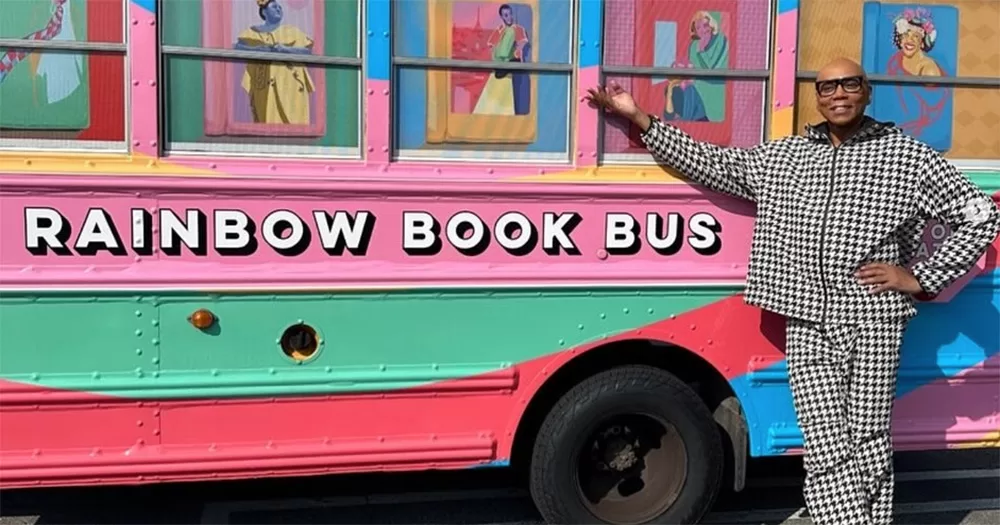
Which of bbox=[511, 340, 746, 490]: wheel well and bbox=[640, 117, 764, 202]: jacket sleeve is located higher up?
bbox=[640, 117, 764, 202]: jacket sleeve

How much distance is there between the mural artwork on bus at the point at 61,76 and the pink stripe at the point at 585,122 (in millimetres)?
1434

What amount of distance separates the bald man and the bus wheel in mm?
381

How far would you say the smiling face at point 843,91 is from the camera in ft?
9.98

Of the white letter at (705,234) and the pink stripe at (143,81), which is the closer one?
the pink stripe at (143,81)

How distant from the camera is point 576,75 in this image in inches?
125

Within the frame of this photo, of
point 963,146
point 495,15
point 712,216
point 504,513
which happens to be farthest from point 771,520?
point 495,15

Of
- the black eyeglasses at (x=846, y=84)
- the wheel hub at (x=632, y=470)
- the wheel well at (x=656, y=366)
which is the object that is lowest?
the wheel hub at (x=632, y=470)

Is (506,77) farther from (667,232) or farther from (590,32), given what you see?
(667,232)

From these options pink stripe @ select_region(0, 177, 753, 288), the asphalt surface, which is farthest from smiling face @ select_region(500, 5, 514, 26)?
the asphalt surface

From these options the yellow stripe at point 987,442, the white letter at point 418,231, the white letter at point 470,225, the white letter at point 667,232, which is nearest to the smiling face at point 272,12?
the white letter at point 418,231

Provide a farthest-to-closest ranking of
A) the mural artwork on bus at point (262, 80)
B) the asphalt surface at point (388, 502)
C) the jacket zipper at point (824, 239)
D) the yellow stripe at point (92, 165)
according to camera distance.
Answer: the asphalt surface at point (388, 502) → the jacket zipper at point (824, 239) → the mural artwork on bus at point (262, 80) → the yellow stripe at point (92, 165)

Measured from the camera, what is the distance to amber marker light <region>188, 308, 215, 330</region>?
2965 millimetres

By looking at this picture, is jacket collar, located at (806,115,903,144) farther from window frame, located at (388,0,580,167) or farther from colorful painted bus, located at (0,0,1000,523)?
window frame, located at (388,0,580,167)

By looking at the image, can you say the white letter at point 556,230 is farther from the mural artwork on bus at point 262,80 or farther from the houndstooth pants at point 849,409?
the houndstooth pants at point 849,409
